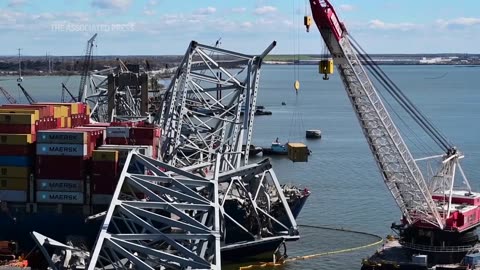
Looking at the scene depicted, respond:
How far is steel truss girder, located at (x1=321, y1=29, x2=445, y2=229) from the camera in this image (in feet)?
130

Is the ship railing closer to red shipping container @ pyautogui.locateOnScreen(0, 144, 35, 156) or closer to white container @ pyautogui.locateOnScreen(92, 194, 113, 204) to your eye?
white container @ pyautogui.locateOnScreen(92, 194, 113, 204)

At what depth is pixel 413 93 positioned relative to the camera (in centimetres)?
18288

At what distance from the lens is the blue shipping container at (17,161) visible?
40.3 metres

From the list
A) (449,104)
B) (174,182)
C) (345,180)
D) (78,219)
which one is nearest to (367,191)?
(345,180)

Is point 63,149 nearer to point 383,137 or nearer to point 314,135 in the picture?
point 383,137

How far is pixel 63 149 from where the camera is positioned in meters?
39.8

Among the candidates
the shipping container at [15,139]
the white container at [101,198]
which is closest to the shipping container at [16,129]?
the shipping container at [15,139]

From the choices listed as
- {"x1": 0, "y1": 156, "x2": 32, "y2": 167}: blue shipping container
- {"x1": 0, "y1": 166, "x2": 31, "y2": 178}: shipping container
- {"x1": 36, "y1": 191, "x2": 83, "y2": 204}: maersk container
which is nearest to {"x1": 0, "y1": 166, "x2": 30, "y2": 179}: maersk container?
{"x1": 0, "y1": 166, "x2": 31, "y2": 178}: shipping container

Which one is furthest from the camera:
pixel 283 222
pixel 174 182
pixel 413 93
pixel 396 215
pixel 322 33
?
pixel 413 93

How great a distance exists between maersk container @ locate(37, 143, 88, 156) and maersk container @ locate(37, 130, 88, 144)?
0.17m

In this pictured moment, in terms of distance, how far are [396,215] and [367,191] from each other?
7.72 metres

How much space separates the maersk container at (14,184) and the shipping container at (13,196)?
0.14 m

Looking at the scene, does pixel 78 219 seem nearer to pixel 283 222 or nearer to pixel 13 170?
pixel 13 170

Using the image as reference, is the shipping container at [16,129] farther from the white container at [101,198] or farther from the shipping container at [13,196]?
the white container at [101,198]
